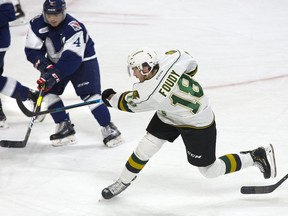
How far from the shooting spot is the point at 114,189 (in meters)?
3.02

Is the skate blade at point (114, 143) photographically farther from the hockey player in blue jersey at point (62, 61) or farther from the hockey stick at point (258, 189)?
the hockey stick at point (258, 189)

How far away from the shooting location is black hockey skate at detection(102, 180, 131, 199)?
302 cm

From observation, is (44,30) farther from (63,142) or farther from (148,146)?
(148,146)

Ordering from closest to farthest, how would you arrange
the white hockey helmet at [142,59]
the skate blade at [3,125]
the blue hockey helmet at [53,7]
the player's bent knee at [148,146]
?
1. the white hockey helmet at [142,59]
2. the player's bent knee at [148,146]
3. the blue hockey helmet at [53,7]
4. the skate blade at [3,125]

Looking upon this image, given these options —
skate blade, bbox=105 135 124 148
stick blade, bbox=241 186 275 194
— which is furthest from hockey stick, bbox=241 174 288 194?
skate blade, bbox=105 135 124 148

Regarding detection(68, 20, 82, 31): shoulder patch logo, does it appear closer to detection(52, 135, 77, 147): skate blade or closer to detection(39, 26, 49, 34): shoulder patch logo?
detection(39, 26, 49, 34): shoulder patch logo

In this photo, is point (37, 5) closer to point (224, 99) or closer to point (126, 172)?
point (224, 99)

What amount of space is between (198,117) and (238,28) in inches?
111

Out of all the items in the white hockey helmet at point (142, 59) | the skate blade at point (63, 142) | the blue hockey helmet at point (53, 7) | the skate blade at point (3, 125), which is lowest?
the skate blade at point (3, 125)

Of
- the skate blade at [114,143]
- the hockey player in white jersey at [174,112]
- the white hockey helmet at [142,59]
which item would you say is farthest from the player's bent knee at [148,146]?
the skate blade at [114,143]

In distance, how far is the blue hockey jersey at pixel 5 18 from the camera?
3742 millimetres

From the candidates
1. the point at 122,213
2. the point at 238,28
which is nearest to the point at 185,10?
the point at 238,28

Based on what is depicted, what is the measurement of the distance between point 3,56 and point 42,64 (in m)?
0.49

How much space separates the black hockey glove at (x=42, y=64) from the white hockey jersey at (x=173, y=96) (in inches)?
27.5
